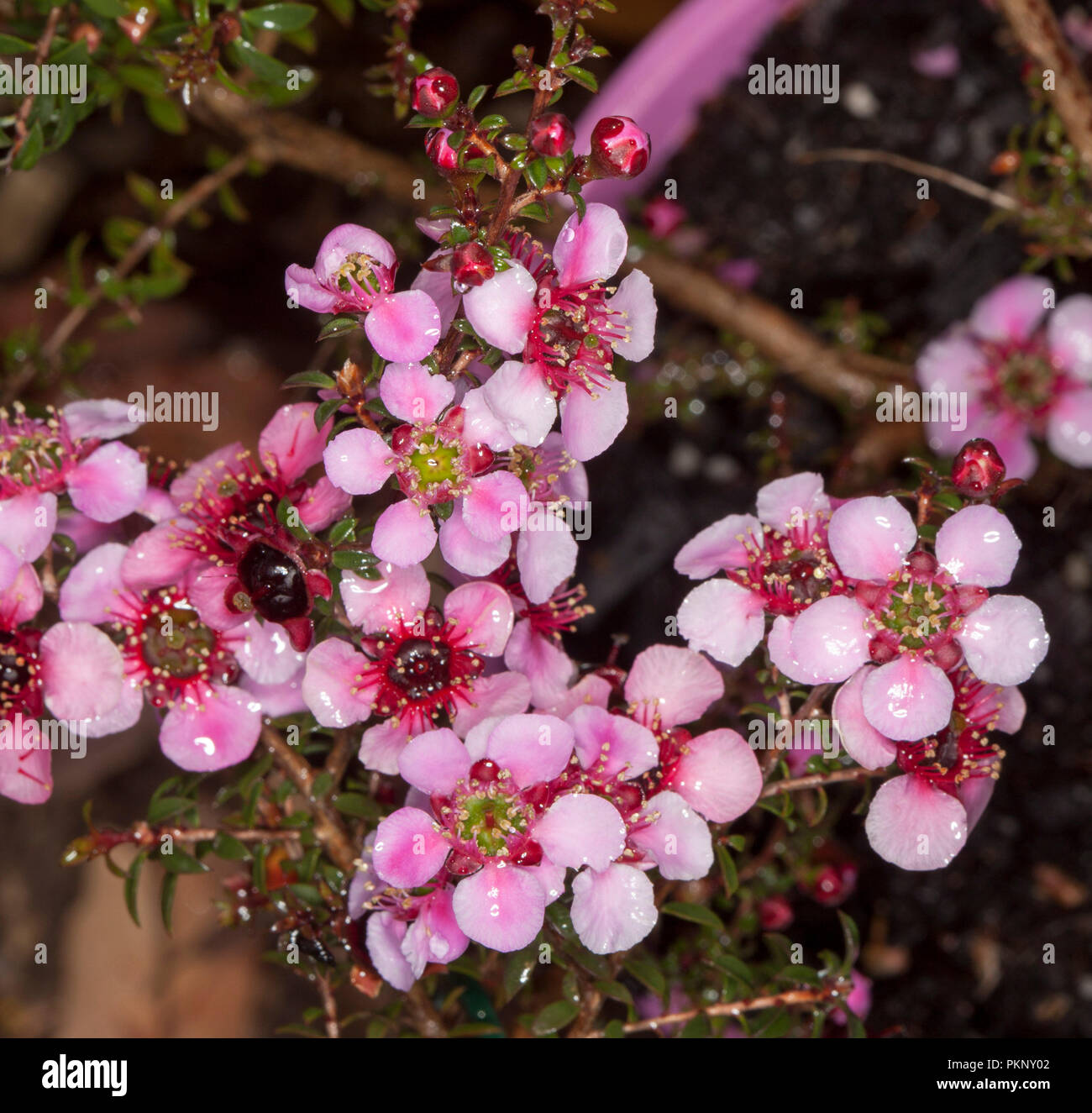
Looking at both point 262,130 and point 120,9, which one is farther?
point 262,130

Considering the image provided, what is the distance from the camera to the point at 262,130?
6.19ft

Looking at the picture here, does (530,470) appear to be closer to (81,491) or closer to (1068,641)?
(81,491)

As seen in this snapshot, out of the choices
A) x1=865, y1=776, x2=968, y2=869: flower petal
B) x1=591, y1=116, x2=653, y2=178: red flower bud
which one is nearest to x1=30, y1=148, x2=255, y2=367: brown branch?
x1=591, y1=116, x2=653, y2=178: red flower bud

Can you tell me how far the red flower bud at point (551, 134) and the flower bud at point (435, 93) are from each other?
0.30 ft

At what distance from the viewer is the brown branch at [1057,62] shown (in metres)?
1.60

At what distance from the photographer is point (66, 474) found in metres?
1.33

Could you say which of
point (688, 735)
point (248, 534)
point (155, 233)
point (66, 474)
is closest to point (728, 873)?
point (688, 735)

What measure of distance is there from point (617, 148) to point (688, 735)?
2.29ft

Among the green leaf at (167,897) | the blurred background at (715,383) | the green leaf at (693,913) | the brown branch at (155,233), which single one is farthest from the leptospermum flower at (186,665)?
the blurred background at (715,383)

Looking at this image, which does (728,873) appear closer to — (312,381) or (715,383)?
(312,381)

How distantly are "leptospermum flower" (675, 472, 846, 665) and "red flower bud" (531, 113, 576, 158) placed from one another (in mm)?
498

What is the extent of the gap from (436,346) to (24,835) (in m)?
1.91

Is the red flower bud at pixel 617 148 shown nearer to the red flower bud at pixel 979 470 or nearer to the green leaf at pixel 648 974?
the red flower bud at pixel 979 470
